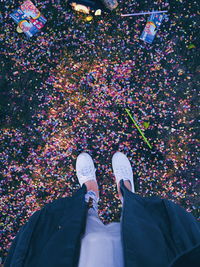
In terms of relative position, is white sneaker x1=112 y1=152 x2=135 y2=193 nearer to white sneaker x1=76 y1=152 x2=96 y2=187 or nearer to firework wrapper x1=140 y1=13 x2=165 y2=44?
white sneaker x1=76 y1=152 x2=96 y2=187

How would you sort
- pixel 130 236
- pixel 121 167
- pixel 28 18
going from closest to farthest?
pixel 130 236, pixel 121 167, pixel 28 18

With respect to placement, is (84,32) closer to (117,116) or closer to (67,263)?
(117,116)

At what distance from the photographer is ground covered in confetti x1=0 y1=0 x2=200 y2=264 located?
2619 millimetres

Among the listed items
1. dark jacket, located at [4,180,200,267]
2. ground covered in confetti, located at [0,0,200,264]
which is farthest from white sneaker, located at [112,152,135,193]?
dark jacket, located at [4,180,200,267]

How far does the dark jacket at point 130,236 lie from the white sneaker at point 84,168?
1.68 feet

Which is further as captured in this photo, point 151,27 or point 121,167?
point 151,27

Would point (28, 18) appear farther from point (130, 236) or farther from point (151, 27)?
point (130, 236)

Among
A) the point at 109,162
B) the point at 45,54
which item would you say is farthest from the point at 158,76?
the point at 45,54

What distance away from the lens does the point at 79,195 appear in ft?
6.58

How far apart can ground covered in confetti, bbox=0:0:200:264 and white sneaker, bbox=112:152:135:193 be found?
3.8 inches

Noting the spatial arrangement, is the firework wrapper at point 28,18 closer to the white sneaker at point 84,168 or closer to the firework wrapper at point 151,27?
the firework wrapper at point 151,27

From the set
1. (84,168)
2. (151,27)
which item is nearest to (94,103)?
(84,168)

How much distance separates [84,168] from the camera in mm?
2498

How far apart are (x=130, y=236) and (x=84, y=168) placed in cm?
119
